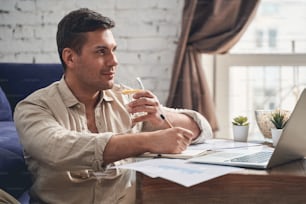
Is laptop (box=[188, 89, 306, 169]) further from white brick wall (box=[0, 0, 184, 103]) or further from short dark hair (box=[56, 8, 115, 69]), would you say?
white brick wall (box=[0, 0, 184, 103])

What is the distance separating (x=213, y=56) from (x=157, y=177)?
4.63 ft

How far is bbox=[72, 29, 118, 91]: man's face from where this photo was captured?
1.35 meters

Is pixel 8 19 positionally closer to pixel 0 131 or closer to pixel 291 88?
pixel 0 131

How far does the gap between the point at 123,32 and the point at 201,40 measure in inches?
15.1

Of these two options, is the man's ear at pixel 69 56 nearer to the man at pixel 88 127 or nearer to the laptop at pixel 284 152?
the man at pixel 88 127

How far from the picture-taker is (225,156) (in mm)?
1028

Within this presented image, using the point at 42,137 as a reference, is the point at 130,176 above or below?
below

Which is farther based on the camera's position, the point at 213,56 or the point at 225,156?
the point at 213,56

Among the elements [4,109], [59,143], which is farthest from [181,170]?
[4,109]

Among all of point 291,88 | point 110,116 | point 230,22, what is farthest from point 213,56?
point 110,116

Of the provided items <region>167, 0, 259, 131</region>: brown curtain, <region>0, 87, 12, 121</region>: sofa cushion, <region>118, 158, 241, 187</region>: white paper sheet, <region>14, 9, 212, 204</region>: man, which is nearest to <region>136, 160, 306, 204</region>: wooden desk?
<region>118, 158, 241, 187</region>: white paper sheet

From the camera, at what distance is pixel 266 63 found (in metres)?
2.18

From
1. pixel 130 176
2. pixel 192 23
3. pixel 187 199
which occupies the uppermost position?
pixel 192 23

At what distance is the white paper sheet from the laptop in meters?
0.04
